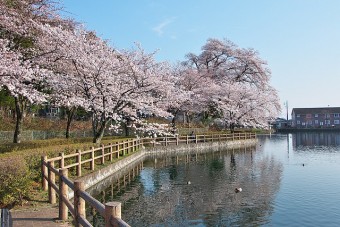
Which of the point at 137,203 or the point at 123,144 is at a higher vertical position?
the point at 123,144

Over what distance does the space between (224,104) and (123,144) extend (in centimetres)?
2735

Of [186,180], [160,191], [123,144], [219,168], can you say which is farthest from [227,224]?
[123,144]

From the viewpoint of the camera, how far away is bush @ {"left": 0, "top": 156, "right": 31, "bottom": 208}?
30.6ft

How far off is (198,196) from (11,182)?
26.2ft

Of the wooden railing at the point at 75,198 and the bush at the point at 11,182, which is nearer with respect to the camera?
the wooden railing at the point at 75,198

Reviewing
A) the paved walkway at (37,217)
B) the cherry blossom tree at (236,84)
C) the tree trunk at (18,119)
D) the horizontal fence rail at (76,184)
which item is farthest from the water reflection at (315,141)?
the paved walkway at (37,217)

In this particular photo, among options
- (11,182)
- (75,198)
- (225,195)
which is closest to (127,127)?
(225,195)

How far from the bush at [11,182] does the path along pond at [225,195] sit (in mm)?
2537

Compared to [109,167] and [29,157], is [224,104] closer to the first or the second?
[109,167]

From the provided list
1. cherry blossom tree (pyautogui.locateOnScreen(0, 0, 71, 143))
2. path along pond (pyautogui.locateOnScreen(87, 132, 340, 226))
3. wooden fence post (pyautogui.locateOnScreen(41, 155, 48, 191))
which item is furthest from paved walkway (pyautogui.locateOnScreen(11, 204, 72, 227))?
cherry blossom tree (pyautogui.locateOnScreen(0, 0, 71, 143))

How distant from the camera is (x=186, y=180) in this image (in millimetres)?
19078

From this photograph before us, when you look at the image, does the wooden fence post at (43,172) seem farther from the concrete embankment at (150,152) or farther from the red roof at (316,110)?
the red roof at (316,110)

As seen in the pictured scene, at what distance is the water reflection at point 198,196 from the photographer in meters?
11.7

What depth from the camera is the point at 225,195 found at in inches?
594
